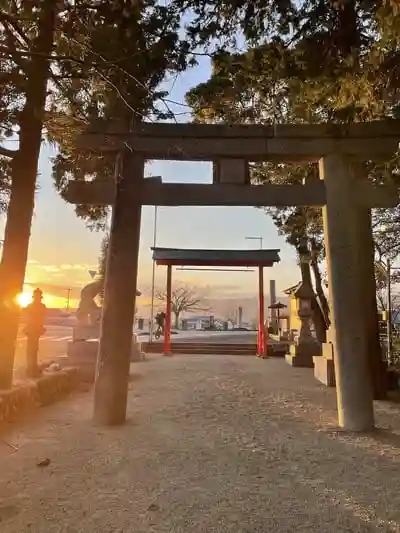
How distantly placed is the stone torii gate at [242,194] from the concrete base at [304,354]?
6.52 m

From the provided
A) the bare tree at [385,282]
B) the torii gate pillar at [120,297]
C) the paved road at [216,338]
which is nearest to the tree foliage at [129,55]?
the torii gate pillar at [120,297]

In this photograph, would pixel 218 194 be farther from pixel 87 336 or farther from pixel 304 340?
pixel 304 340

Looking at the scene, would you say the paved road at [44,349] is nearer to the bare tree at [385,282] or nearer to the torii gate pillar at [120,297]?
the torii gate pillar at [120,297]

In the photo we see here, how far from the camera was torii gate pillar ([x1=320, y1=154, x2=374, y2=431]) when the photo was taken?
16.2ft

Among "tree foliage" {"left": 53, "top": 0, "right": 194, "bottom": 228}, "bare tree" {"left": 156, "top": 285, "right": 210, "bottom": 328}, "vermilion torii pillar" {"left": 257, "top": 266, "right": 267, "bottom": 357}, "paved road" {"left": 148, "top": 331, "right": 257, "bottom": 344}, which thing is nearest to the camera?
"tree foliage" {"left": 53, "top": 0, "right": 194, "bottom": 228}

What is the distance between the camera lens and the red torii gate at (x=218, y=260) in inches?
547

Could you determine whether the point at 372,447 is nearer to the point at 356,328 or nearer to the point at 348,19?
the point at 356,328

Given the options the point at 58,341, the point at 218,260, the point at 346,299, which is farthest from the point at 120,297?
the point at 58,341

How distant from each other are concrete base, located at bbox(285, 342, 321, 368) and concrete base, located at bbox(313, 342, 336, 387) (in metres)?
2.36

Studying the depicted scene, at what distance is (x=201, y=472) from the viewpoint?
351cm

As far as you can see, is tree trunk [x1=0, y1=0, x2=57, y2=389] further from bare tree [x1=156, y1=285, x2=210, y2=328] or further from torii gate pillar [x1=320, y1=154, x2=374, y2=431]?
bare tree [x1=156, y1=285, x2=210, y2=328]

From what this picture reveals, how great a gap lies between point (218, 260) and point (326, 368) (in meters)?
6.39

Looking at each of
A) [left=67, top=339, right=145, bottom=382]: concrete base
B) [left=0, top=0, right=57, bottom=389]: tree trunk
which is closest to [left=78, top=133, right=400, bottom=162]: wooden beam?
[left=0, top=0, right=57, bottom=389]: tree trunk

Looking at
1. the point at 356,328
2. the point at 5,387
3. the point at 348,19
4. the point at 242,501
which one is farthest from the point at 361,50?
the point at 5,387
